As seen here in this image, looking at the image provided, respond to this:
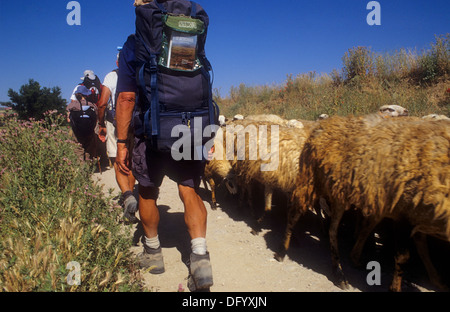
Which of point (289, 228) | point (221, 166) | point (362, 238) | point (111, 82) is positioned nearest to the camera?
point (362, 238)

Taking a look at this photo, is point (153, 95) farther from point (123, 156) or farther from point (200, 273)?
point (200, 273)

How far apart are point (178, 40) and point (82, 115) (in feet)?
16.4

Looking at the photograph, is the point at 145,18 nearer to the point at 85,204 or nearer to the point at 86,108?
the point at 85,204

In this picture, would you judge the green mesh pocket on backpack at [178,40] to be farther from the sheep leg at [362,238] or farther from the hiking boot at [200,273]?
the sheep leg at [362,238]

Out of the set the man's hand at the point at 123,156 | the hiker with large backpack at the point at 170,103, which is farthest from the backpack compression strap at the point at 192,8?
the man's hand at the point at 123,156

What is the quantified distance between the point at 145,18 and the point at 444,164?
2.50 metres

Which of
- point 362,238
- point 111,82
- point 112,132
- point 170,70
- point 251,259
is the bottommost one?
point 251,259

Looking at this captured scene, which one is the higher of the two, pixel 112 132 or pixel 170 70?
pixel 170 70

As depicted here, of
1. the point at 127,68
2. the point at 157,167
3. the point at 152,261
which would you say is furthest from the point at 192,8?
the point at 152,261

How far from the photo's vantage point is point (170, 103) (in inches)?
95.5

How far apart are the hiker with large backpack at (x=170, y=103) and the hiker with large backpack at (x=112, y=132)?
9.0 inches

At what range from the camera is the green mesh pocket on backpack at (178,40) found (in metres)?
2.36
